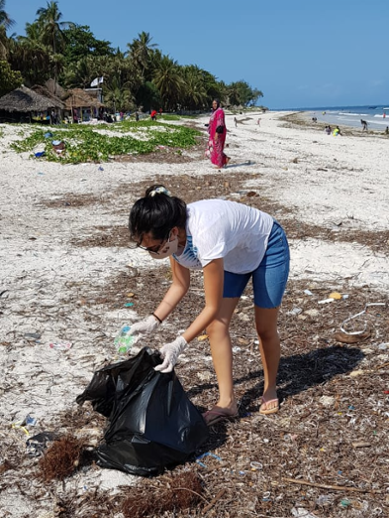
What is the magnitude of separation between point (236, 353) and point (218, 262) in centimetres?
173

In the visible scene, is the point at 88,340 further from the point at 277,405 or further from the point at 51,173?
the point at 51,173

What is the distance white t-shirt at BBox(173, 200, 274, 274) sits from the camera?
2408 mm

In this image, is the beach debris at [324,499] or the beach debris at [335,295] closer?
the beach debris at [324,499]

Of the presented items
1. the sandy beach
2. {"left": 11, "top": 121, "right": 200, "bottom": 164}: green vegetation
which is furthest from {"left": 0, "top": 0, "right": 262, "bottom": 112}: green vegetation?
the sandy beach

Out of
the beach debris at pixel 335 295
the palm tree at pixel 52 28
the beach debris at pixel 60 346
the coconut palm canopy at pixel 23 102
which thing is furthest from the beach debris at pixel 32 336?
the palm tree at pixel 52 28

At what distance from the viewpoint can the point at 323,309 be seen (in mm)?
4715

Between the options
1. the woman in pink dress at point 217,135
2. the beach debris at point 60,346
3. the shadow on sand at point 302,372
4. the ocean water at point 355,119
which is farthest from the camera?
the ocean water at point 355,119

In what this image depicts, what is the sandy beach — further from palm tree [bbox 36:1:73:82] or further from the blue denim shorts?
palm tree [bbox 36:1:73:82]

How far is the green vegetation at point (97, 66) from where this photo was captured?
1860 inches

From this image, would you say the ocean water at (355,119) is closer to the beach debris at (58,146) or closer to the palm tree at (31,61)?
the palm tree at (31,61)

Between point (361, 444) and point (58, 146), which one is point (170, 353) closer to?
point (361, 444)

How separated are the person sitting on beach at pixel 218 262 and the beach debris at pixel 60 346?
4.40 feet

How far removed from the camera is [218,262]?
2.40m

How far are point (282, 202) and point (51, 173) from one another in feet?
20.8
